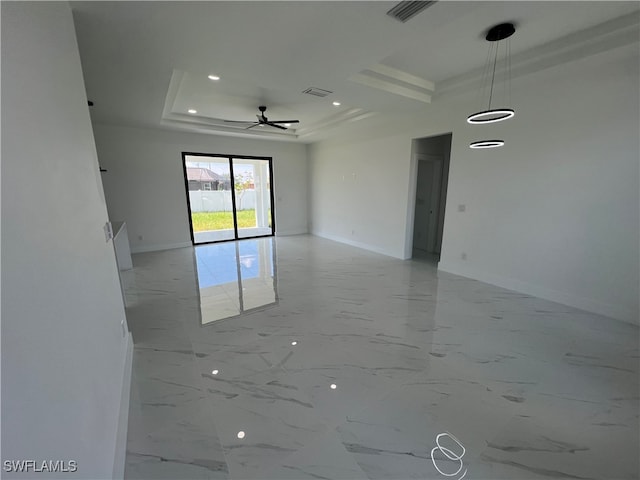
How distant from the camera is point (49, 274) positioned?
0.95 m

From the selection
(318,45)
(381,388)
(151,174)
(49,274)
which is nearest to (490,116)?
(318,45)

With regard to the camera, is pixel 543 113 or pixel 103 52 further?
pixel 543 113

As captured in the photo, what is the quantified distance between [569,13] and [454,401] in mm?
3495

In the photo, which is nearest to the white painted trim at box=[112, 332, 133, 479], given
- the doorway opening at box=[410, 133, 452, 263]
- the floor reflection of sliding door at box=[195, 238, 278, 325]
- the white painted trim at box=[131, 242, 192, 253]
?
the floor reflection of sliding door at box=[195, 238, 278, 325]

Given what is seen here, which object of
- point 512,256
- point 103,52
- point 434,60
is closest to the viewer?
point 103,52

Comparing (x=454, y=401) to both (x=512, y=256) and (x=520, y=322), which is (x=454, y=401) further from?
(x=512, y=256)

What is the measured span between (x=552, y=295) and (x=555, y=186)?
1.42m

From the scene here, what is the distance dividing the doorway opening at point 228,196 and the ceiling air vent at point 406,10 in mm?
5613

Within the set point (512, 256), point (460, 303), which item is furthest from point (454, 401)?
point (512, 256)

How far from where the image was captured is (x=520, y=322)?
2932 millimetres

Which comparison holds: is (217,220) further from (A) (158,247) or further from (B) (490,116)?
(B) (490,116)

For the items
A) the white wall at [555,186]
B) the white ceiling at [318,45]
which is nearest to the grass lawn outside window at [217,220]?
the white ceiling at [318,45]

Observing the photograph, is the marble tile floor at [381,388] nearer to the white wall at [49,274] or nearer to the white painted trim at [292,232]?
the white wall at [49,274]

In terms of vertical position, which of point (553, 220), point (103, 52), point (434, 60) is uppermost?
point (434, 60)
